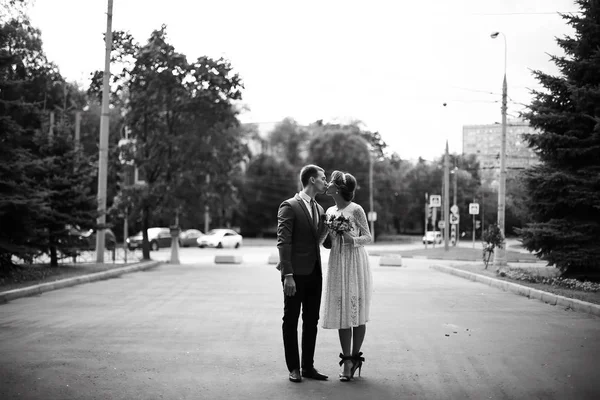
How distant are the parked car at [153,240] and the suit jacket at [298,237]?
36.0 metres

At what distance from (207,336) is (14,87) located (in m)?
9.87

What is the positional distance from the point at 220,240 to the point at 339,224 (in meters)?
45.5

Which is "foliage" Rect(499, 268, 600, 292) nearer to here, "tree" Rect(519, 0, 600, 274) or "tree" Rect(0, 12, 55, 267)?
"tree" Rect(519, 0, 600, 274)

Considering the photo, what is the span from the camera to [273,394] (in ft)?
18.4

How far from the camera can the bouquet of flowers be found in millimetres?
6090

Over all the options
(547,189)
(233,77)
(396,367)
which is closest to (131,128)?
(233,77)

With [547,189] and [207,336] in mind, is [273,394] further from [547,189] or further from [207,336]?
[547,189]

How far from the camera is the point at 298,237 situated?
6156 millimetres

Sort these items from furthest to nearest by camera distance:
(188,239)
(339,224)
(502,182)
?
(188,239) → (502,182) → (339,224)

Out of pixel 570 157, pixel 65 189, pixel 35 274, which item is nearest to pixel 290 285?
pixel 35 274

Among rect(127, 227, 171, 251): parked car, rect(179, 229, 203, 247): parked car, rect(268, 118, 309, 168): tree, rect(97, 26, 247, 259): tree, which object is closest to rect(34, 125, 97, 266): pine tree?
rect(97, 26, 247, 259): tree

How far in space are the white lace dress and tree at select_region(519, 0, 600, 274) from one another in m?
12.5

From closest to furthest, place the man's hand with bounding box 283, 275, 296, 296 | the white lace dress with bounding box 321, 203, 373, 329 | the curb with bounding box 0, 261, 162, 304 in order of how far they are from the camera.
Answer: the man's hand with bounding box 283, 275, 296, 296 → the white lace dress with bounding box 321, 203, 373, 329 → the curb with bounding box 0, 261, 162, 304

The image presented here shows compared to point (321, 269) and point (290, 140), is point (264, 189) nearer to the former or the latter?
point (290, 140)
